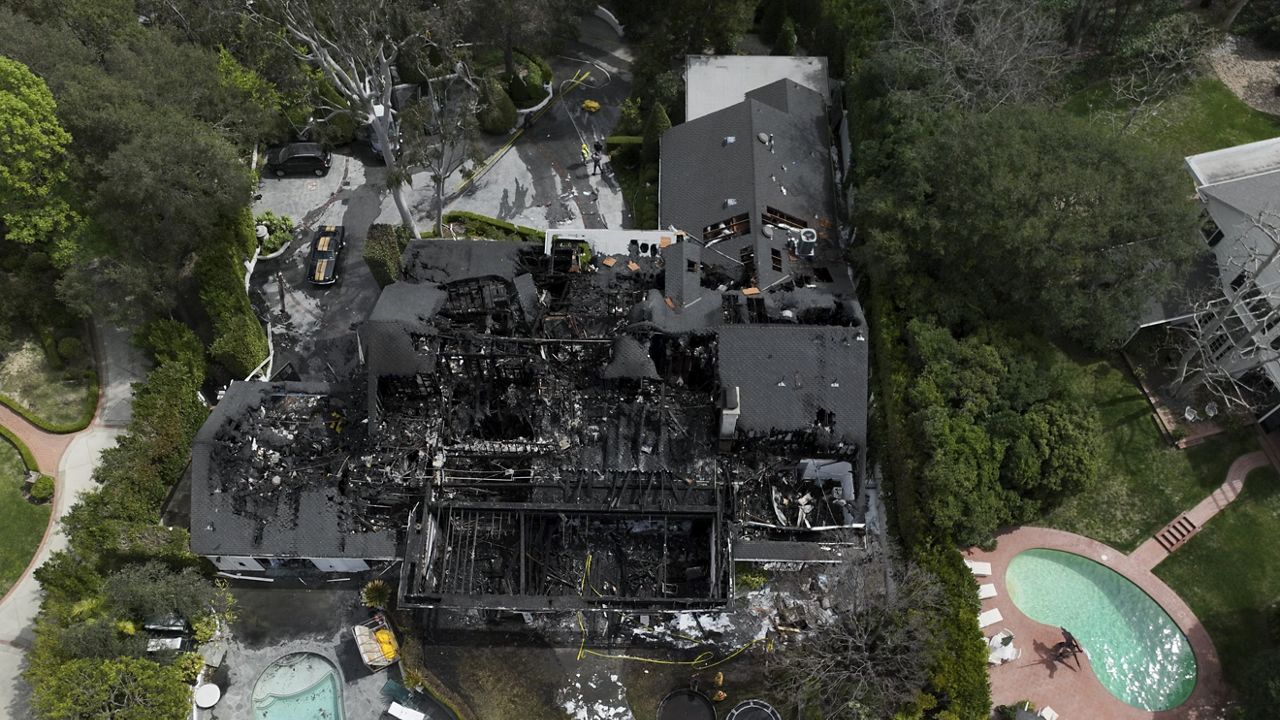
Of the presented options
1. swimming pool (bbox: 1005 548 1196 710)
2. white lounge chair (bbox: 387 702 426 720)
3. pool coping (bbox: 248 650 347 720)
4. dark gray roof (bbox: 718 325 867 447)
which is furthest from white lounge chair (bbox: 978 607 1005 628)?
pool coping (bbox: 248 650 347 720)

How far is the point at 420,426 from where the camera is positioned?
4047 cm

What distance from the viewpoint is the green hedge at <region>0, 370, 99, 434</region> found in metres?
45.5

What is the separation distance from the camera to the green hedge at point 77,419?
4550 centimetres

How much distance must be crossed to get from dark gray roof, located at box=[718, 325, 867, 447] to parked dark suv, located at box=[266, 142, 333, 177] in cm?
3459

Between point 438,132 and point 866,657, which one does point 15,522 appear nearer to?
point 438,132

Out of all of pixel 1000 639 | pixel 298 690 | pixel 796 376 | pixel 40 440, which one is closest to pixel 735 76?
pixel 796 376

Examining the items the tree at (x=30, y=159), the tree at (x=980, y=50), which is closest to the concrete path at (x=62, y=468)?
the tree at (x=30, y=159)

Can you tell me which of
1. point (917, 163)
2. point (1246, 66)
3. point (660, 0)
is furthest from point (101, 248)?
point (1246, 66)

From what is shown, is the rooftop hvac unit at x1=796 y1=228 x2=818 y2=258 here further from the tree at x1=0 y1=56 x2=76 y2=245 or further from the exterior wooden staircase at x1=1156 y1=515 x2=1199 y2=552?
the tree at x1=0 y1=56 x2=76 y2=245

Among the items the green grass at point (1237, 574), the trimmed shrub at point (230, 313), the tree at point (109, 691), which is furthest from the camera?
the trimmed shrub at point (230, 313)

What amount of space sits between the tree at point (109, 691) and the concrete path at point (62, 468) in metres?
5.38

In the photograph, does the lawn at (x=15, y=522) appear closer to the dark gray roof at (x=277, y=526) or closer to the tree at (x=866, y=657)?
the dark gray roof at (x=277, y=526)

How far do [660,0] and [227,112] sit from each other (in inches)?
1259

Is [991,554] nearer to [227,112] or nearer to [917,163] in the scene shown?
[917,163]
